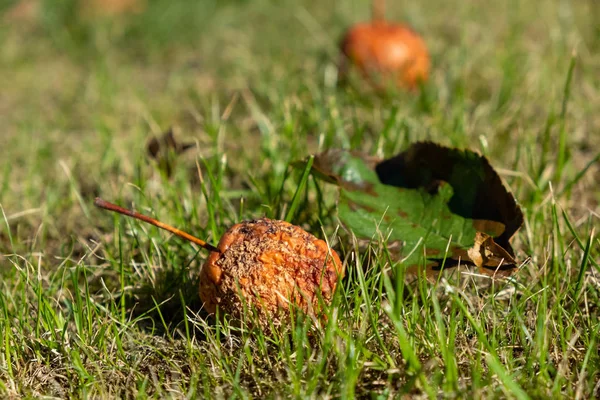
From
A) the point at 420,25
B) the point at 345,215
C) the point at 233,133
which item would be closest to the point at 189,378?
the point at 345,215

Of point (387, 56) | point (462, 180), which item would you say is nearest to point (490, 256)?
point (462, 180)

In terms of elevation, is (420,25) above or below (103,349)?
above

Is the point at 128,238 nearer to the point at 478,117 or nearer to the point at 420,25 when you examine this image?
the point at 478,117

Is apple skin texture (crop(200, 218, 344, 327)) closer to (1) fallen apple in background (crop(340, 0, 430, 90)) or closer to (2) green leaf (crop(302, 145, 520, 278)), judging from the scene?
(2) green leaf (crop(302, 145, 520, 278))

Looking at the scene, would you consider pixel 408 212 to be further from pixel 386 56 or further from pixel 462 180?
pixel 386 56

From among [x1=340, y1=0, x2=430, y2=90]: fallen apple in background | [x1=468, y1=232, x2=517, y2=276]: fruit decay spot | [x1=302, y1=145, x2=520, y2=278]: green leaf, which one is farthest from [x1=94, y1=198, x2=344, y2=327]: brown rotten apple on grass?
[x1=340, y1=0, x2=430, y2=90]: fallen apple in background

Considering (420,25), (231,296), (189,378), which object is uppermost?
(420,25)
